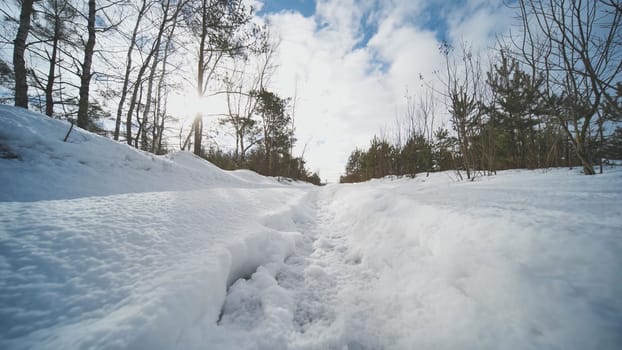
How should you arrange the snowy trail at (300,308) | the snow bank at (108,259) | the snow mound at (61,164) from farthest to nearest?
the snow mound at (61,164), the snowy trail at (300,308), the snow bank at (108,259)

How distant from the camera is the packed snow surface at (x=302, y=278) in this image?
1.46ft

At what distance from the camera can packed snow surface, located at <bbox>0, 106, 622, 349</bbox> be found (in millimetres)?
446

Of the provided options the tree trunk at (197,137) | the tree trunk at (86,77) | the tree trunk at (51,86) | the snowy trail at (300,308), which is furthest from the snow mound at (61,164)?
the tree trunk at (197,137)

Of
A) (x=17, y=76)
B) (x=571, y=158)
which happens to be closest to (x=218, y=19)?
(x=17, y=76)

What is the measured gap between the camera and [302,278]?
1.04 m

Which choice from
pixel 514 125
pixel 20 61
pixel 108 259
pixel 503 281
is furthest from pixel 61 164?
pixel 514 125

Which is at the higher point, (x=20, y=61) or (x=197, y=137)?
(x=20, y=61)

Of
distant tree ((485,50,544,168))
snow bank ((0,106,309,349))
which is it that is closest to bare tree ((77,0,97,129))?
snow bank ((0,106,309,349))

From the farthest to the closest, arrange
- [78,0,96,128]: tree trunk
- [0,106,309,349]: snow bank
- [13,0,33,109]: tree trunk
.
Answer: [78,0,96,128]: tree trunk, [13,0,33,109]: tree trunk, [0,106,309,349]: snow bank

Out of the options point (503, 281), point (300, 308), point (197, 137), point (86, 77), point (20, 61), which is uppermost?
point (86, 77)

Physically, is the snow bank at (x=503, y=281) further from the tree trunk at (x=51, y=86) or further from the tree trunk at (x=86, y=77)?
the tree trunk at (x=51, y=86)

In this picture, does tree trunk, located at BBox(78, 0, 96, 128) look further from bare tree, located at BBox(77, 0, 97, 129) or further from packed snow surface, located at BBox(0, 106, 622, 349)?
packed snow surface, located at BBox(0, 106, 622, 349)

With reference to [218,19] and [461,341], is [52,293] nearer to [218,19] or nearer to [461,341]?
[461,341]

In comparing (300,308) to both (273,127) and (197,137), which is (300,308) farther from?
(273,127)
